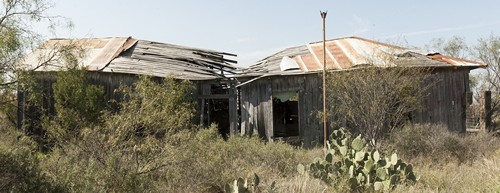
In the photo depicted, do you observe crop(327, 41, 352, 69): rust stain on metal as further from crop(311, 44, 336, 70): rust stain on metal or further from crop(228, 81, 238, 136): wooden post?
crop(228, 81, 238, 136): wooden post

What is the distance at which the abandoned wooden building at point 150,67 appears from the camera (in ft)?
42.1

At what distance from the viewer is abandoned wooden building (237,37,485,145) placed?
12.6 m

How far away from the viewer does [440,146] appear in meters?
9.48

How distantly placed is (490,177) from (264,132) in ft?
24.4

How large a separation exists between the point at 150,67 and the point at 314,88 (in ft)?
19.8

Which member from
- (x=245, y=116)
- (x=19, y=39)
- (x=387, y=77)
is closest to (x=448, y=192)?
(x=387, y=77)

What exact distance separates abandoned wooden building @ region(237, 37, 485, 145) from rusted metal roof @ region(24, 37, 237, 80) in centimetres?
184

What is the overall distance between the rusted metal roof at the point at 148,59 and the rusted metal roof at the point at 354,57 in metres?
2.14

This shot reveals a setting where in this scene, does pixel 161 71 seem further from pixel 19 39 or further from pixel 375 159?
pixel 375 159

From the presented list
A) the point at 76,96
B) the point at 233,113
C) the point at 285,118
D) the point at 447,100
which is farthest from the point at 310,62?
the point at 76,96

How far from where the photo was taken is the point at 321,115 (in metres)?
11.5

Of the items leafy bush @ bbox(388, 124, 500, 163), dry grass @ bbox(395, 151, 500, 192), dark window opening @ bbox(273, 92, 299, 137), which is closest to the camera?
dry grass @ bbox(395, 151, 500, 192)

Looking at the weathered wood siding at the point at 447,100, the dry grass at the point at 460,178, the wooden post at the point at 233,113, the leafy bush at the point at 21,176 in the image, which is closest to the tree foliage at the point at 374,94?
the dry grass at the point at 460,178

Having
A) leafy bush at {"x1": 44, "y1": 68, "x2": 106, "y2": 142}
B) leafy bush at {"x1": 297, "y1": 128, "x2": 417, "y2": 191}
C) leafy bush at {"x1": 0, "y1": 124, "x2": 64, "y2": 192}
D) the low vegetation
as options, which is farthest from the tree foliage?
leafy bush at {"x1": 0, "y1": 124, "x2": 64, "y2": 192}
